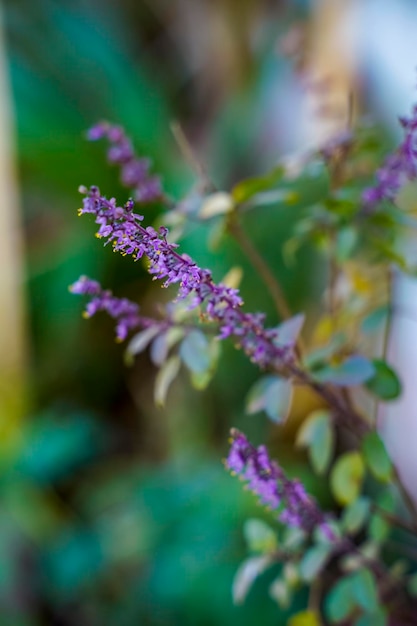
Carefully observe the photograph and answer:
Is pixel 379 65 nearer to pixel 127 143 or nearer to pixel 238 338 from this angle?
pixel 127 143

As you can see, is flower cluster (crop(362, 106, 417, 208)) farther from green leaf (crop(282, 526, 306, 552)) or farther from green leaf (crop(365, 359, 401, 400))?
green leaf (crop(282, 526, 306, 552))

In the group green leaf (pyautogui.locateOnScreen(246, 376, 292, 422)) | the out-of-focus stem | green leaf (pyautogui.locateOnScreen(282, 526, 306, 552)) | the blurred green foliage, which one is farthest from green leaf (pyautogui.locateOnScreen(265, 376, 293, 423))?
the out-of-focus stem

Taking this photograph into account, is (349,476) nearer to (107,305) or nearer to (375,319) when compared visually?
(375,319)

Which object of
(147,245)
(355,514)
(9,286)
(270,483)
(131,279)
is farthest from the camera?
(131,279)

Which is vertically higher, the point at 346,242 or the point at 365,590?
the point at 346,242

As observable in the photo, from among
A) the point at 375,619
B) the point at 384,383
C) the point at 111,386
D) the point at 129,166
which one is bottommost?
the point at 375,619

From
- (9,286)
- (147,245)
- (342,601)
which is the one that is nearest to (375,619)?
(342,601)

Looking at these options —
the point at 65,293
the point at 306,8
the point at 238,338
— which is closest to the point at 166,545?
the point at 65,293
